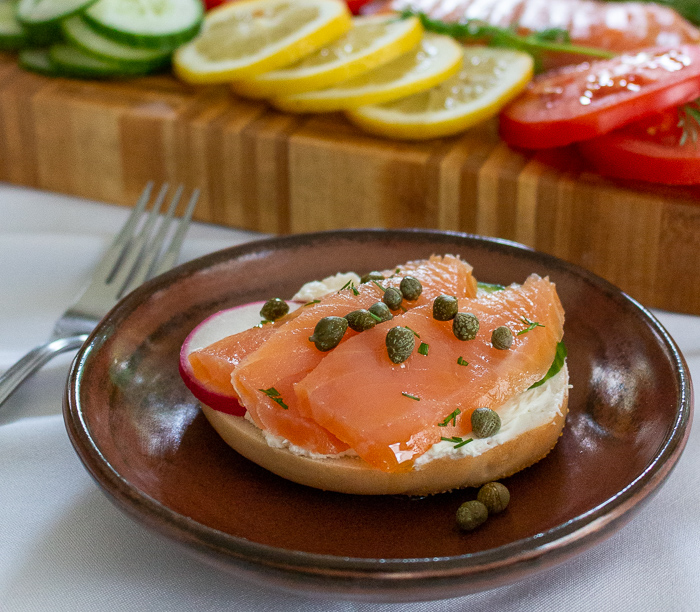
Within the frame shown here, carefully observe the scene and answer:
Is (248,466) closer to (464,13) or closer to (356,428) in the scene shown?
(356,428)

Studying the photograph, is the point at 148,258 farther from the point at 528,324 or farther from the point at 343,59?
the point at 528,324

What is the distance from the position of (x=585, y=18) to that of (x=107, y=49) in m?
1.79

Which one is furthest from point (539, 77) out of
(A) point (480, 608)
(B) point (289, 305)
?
(A) point (480, 608)

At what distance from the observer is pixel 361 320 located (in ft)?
4.87

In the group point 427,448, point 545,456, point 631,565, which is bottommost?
point 631,565

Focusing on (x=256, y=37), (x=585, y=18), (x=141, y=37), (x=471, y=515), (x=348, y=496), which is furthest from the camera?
(x=585, y=18)

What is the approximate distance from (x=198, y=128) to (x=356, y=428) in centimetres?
160

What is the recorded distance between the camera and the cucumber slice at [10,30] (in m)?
3.13

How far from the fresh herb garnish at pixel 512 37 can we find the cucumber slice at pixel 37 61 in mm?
1289

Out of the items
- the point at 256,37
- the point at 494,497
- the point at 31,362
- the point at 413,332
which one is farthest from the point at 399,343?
the point at 256,37

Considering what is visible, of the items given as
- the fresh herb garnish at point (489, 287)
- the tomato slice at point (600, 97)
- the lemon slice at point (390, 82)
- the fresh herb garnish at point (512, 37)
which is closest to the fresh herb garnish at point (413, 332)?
the fresh herb garnish at point (489, 287)

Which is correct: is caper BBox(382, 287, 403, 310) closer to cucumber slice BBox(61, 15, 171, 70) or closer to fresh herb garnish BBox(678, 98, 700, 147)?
fresh herb garnish BBox(678, 98, 700, 147)

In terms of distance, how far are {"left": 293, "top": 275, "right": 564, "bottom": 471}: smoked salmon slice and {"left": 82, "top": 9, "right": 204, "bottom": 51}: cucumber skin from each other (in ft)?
6.01

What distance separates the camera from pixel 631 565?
1.42 m
